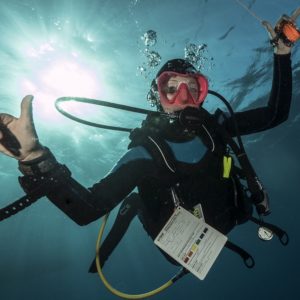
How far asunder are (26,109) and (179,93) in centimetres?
228

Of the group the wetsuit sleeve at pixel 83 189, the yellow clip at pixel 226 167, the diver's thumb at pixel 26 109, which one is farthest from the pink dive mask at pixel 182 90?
the diver's thumb at pixel 26 109

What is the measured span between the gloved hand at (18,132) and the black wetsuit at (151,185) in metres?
0.28

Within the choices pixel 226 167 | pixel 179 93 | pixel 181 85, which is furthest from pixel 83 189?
pixel 181 85

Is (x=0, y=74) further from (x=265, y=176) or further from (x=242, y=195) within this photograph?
(x=265, y=176)

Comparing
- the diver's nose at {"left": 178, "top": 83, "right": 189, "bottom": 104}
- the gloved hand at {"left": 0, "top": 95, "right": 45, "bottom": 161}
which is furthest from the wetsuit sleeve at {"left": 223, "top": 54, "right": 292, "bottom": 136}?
A: the gloved hand at {"left": 0, "top": 95, "right": 45, "bottom": 161}

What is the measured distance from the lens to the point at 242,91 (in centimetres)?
1727

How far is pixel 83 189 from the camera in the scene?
2744 millimetres

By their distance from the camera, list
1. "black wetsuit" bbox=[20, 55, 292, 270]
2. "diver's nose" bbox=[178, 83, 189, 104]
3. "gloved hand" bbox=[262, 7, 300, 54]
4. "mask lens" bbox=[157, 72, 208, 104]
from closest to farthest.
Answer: "black wetsuit" bbox=[20, 55, 292, 270], "gloved hand" bbox=[262, 7, 300, 54], "diver's nose" bbox=[178, 83, 189, 104], "mask lens" bbox=[157, 72, 208, 104]

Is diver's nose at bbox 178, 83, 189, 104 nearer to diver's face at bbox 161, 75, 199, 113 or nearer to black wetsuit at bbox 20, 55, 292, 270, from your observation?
diver's face at bbox 161, 75, 199, 113

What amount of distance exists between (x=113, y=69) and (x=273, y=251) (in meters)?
57.8

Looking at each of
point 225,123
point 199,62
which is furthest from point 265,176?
point 225,123

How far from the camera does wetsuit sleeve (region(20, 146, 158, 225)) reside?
247 centimetres

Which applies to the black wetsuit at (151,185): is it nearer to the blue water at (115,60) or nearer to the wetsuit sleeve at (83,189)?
the wetsuit sleeve at (83,189)

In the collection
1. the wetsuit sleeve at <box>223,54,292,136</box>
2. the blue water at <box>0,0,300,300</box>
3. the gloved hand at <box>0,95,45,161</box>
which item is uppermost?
the blue water at <box>0,0,300,300</box>
